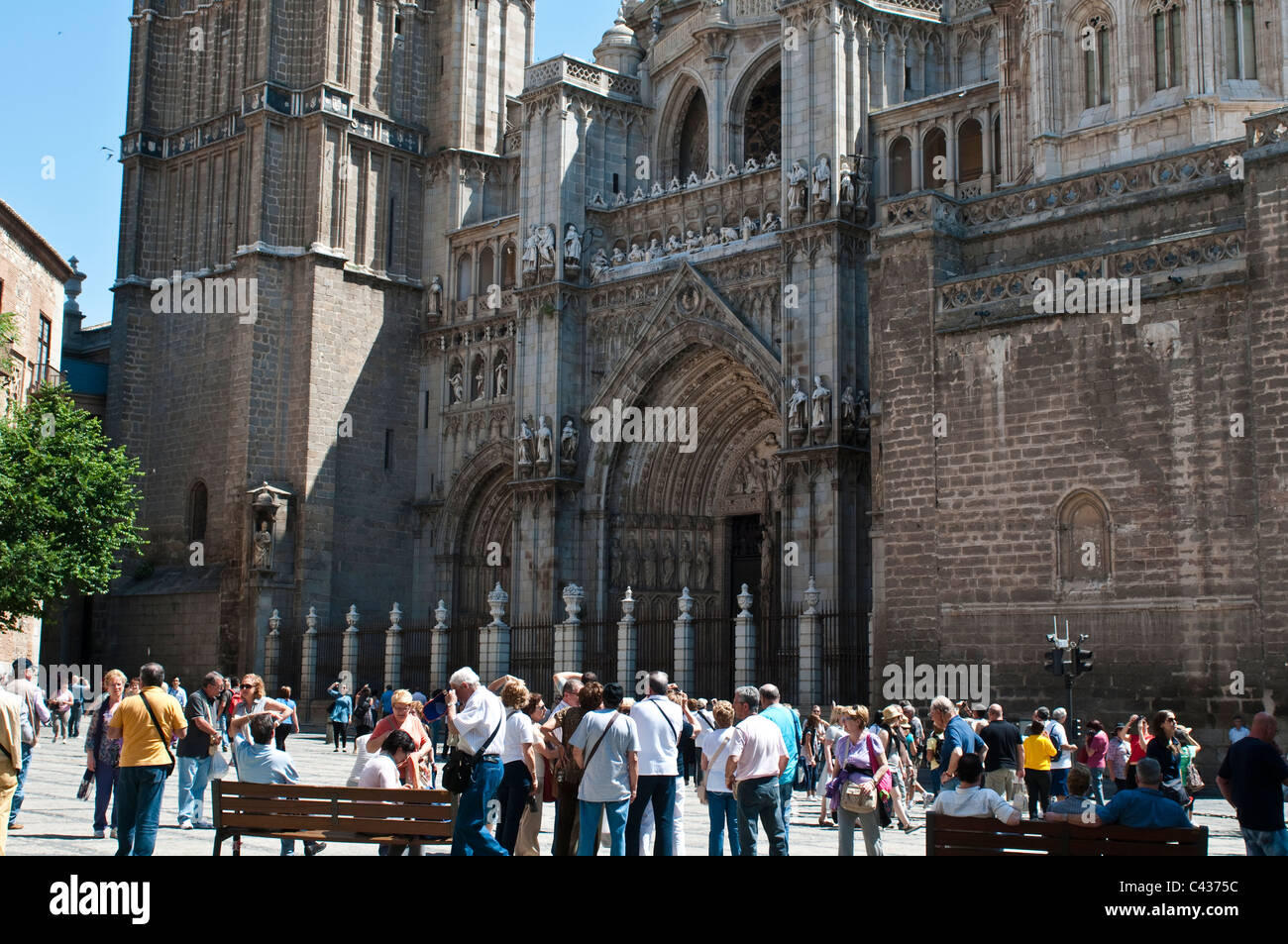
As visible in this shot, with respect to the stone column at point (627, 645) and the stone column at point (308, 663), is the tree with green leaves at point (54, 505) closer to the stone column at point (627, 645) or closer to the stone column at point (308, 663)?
the stone column at point (308, 663)

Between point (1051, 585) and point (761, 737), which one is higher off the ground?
point (1051, 585)

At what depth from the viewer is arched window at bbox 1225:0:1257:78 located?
21750 mm

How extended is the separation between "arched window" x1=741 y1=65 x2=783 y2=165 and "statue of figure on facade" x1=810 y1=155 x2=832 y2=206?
220 inches

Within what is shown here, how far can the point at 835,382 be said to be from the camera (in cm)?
2623

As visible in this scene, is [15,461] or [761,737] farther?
[15,461]

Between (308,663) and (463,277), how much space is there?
31.9ft

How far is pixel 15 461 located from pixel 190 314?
10290mm

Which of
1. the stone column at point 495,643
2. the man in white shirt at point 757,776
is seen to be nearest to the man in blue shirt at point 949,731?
the man in white shirt at point 757,776

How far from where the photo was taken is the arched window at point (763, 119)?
1287 inches

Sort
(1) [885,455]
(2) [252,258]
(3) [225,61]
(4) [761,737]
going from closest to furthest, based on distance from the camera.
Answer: (4) [761,737], (1) [885,455], (2) [252,258], (3) [225,61]

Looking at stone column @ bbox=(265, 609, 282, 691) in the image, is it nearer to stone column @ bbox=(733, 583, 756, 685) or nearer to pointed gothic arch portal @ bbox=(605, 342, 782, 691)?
pointed gothic arch portal @ bbox=(605, 342, 782, 691)
